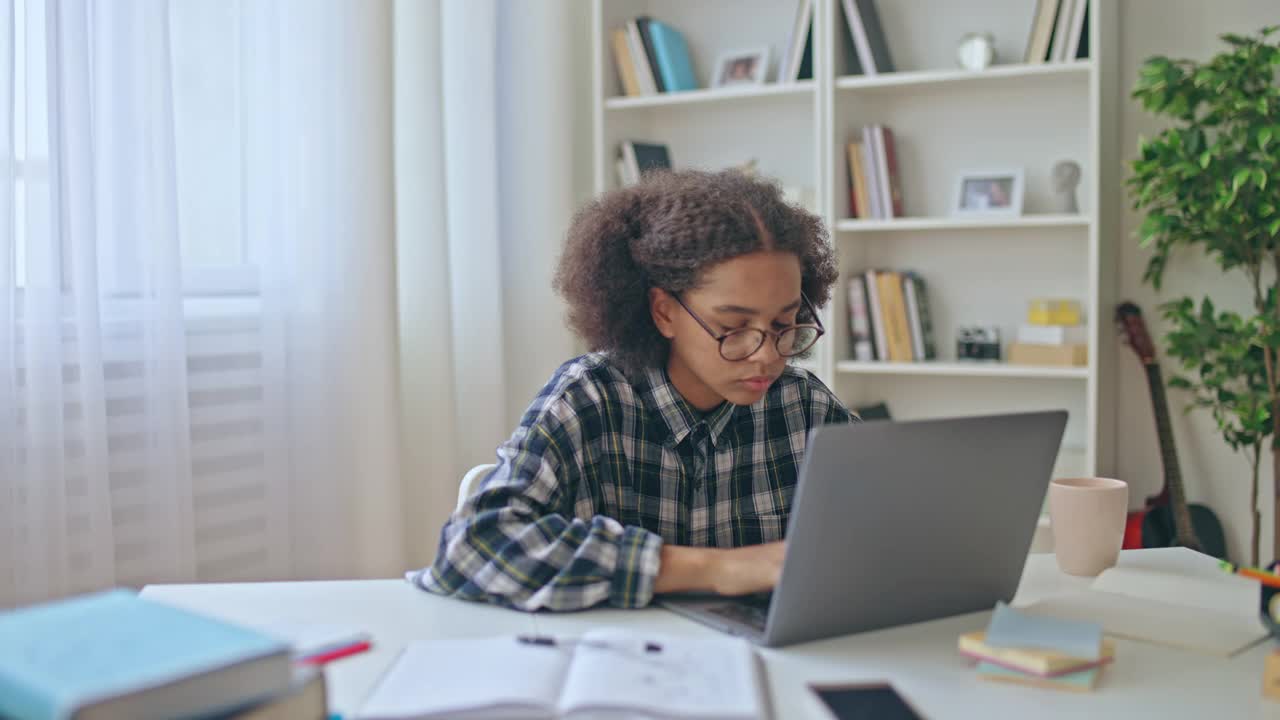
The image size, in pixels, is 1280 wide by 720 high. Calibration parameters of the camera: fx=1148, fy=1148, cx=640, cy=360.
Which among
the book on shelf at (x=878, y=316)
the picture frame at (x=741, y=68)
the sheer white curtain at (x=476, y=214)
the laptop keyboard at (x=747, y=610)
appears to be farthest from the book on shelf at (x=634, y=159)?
the laptop keyboard at (x=747, y=610)

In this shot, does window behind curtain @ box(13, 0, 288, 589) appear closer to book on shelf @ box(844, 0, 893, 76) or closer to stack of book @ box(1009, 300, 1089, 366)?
book on shelf @ box(844, 0, 893, 76)

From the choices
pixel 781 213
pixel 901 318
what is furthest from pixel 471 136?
pixel 781 213

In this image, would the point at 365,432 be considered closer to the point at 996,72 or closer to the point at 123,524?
the point at 123,524

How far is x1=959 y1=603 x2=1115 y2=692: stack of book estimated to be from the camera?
3.29ft

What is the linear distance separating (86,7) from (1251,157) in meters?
2.54

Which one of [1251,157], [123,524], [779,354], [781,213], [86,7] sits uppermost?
[86,7]

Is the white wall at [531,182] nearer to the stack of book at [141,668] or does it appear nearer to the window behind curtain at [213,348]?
the window behind curtain at [213,348]

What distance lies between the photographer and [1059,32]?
2.89 metres

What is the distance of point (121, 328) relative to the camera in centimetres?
210

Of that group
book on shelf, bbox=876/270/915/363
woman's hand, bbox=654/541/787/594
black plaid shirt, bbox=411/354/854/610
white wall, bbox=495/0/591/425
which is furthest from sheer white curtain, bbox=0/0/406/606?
book on shelf, bbox=876/270/915/363

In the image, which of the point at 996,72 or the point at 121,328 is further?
the point at 996,72

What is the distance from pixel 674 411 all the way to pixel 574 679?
66 centimetres

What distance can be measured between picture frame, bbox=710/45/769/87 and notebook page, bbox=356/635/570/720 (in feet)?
8.22

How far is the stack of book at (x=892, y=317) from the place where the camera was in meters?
3.14
